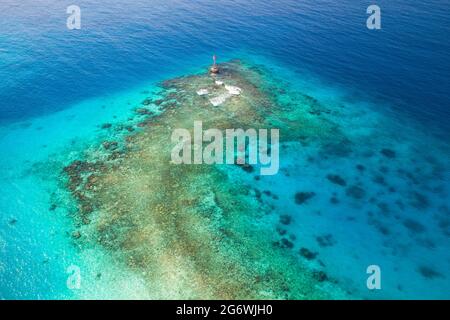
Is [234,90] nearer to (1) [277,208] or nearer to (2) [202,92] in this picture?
(2) [202,92]

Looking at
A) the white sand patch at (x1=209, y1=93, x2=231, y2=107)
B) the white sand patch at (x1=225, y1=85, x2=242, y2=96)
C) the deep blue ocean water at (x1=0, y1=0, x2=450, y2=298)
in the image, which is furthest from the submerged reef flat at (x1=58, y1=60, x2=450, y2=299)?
the deep blue ocean water at (x1=0, y1=0, x2=450, y2=298)

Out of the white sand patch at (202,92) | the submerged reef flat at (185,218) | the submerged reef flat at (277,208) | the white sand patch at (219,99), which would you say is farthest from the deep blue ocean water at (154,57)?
the white sand patch at (219,99)

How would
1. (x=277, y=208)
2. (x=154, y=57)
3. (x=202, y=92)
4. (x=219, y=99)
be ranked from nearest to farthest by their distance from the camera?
(x=277, y=208)
(x=219, y=99)
(x=202, y=92)
(x=154, y=57)

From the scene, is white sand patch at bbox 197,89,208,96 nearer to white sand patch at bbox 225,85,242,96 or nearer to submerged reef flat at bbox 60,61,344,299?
white sand patch at bbox 225,85,242,96

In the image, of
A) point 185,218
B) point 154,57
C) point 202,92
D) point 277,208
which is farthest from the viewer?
Answer: point 154,57

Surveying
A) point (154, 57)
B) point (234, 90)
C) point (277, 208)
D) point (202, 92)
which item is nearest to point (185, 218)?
point (277, 208)

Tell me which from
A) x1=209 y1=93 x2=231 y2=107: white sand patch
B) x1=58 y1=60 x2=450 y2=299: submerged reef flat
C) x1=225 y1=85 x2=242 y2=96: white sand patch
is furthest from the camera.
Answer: x1=225 y1=85 x2=242 y2=96: white sand patch
